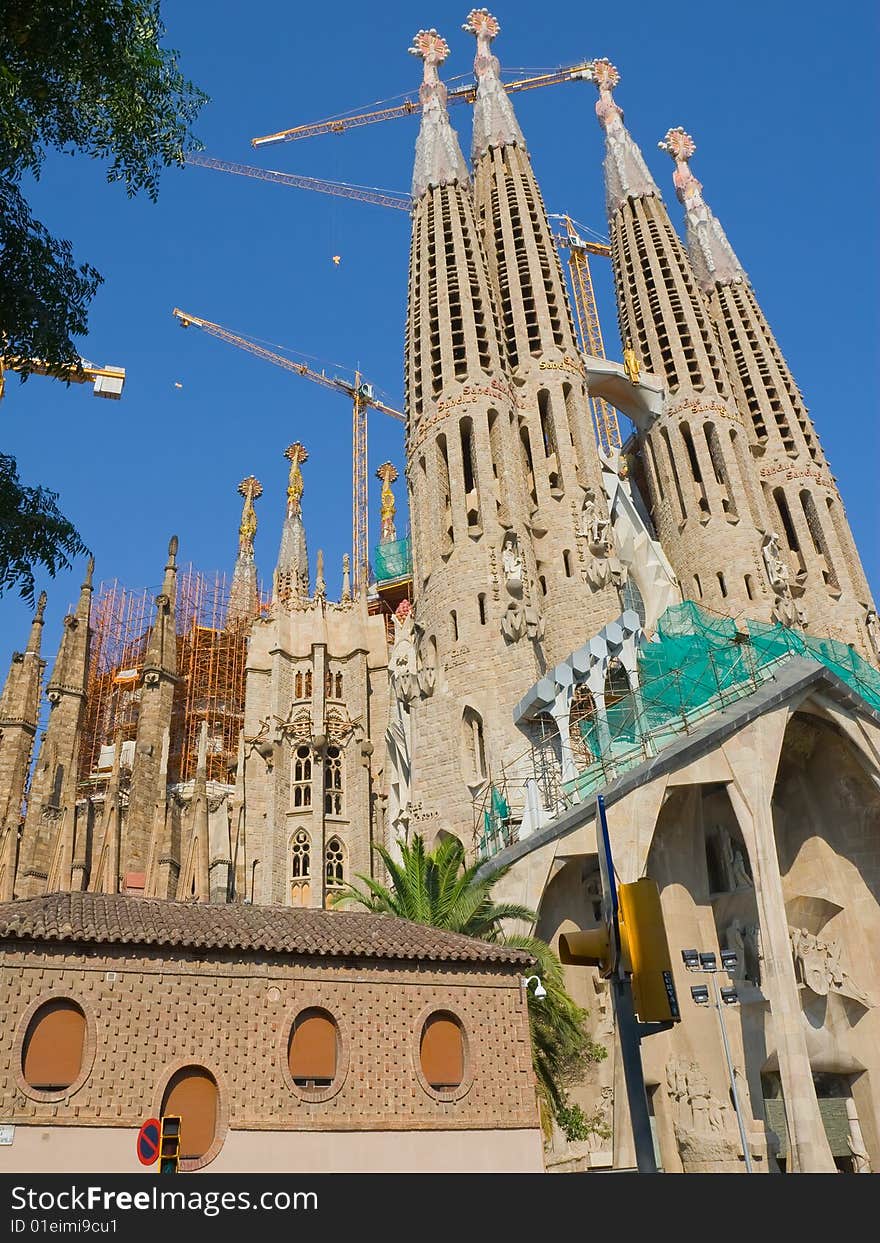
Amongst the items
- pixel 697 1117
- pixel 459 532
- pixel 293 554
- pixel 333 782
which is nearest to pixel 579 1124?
pixel 697 1117

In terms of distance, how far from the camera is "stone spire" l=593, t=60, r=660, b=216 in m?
53.1

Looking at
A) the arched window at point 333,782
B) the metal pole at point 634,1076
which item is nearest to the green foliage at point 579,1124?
the metal pole at point 634,1076

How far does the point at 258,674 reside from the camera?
48062 millimetres

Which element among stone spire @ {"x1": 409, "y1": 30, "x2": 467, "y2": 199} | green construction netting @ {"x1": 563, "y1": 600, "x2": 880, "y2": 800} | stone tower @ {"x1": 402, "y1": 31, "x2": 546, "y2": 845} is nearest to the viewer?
green construction netting @ {"x1": 563, "y1": 600, "x2": 880, "y2": 800}

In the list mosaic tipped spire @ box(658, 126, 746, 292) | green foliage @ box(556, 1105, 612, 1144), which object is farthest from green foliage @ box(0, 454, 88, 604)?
mosaic tipped spire @ box(658, 126, 746, 292)

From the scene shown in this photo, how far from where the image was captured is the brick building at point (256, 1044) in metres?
16.1

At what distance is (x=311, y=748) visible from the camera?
1750 inches

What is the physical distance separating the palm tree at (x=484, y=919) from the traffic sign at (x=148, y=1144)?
7011 millimetres

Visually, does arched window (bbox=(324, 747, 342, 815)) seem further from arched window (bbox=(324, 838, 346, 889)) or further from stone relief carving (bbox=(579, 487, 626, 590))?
stone relief carving (bbox=(579, 487, 626, 590))

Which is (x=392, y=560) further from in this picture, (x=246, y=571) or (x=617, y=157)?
(x=617, y=157)

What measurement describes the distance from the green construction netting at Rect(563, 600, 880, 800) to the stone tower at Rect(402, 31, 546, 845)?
3.22 m

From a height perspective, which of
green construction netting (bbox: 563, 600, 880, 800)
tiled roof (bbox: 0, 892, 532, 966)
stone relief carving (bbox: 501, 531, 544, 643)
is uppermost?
stone relief carving (bbox: 501, 531, 544, 643)

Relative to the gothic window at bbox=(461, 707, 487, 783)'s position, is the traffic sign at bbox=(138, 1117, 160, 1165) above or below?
below

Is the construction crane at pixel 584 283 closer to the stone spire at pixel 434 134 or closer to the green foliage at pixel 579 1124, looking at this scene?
the stone spire at pixel 434 134
